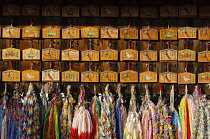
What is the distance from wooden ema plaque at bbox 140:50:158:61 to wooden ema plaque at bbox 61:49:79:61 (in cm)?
86

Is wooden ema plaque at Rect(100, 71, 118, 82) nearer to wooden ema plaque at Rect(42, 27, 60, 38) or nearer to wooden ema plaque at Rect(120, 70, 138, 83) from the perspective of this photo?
wooden ema plaque at Rect(120, 70, 138, 83)

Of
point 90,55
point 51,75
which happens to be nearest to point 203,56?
point 90,55

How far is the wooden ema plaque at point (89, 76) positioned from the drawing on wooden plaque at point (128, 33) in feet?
2.02

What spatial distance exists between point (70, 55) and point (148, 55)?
1034mm

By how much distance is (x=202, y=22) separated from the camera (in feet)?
12.9

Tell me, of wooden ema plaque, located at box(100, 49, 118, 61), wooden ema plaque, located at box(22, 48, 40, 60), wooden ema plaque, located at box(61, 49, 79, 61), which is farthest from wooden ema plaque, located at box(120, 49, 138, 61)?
wooden ema plaque, located at box(22, 48, 40, 60)

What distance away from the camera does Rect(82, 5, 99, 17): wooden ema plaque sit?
3.86 m

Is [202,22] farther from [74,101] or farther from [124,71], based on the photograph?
[74,101]

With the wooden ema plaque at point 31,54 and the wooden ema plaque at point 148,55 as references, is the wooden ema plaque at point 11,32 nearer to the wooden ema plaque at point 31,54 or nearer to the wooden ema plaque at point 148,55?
the wooden ema plaque at point 31,54

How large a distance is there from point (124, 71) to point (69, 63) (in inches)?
29.0

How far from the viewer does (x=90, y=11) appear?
12.7 ft

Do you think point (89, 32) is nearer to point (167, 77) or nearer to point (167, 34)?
point (167, 34)

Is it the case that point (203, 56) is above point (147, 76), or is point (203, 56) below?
above

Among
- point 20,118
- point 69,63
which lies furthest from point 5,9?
point 20,118
